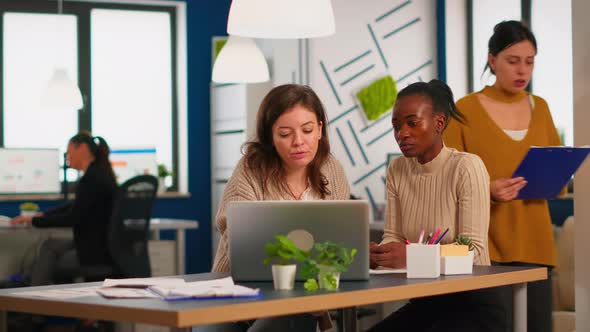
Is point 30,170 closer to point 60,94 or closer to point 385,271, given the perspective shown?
point 60,94

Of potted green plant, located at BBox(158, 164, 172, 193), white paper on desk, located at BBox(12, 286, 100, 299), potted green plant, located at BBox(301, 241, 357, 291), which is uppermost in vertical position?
potted green plant, located at BBox(158, 164, 172, 193)

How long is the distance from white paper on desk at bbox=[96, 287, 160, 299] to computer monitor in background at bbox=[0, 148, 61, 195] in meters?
5.11

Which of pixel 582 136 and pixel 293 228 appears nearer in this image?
pixel 293 228

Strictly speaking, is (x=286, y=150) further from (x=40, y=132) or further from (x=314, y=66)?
(x=40, y=132)

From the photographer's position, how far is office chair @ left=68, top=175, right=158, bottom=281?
5.61 m

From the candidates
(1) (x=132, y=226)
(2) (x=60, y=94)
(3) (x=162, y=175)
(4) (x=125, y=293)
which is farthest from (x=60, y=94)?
(4) (x=125, y=293)

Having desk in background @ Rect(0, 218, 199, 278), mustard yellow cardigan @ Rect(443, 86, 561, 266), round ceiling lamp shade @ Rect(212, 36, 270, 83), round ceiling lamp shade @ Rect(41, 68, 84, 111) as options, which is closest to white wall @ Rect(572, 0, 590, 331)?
mustard yellow cardigan @ Rect(443, 86, 561, 266)

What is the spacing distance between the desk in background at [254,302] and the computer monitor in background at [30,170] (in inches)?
190

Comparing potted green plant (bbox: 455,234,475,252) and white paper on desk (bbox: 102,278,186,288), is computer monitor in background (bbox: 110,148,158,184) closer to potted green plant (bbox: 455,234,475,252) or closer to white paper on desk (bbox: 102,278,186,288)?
potted green plant (bbox: 455,234,475,252)

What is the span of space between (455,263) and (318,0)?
0.94 m

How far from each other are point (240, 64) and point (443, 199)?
111 inches

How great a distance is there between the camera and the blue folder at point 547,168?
278cm

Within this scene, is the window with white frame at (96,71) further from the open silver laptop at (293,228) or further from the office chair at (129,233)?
the open silver laptop at (293,228)

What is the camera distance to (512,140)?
298 cm
